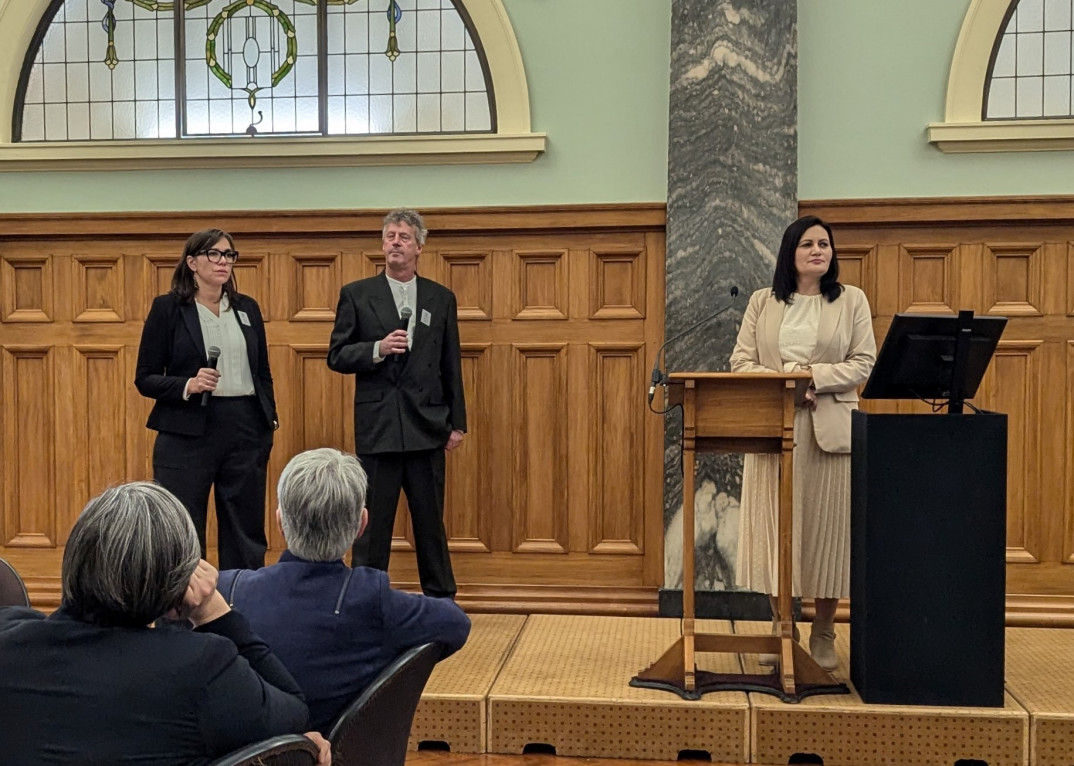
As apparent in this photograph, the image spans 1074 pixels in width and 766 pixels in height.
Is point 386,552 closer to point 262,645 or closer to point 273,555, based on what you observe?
point 273,555

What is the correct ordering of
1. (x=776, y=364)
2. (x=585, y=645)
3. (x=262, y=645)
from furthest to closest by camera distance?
1. (x=585, y=645)
2. (x=776, y=364)
3. (x=262, y=645)

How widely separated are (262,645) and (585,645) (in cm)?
A: 271

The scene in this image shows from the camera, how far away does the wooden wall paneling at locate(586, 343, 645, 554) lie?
521cm

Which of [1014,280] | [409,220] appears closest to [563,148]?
[409,220]

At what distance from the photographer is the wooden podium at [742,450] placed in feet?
11.9

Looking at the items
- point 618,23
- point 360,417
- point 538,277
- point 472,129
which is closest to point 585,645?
point 360,417

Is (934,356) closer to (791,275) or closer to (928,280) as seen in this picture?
(791,275)

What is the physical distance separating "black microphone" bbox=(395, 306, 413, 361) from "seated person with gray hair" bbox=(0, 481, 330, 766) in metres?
2.68

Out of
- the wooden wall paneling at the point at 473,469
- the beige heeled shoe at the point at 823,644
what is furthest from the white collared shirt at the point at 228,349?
the beige heeled shoe at the point at 823,644

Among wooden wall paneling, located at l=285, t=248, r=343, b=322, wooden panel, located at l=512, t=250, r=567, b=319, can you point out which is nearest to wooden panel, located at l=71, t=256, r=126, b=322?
wooden wall paneling, located at l=285, t=248, r=343, b=322

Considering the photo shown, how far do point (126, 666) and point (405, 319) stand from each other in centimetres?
288

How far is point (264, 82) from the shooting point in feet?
18.0

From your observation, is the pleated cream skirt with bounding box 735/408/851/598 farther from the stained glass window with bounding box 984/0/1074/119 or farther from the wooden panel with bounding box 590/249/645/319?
the stained glass window with bounding box 984/0/1074/119

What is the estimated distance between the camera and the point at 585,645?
439 centimetres
